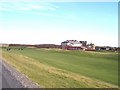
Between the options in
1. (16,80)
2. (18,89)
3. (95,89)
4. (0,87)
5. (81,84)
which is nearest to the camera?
(18,89)

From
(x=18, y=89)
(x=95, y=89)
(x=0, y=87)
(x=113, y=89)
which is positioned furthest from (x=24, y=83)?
(x=113, y=89)

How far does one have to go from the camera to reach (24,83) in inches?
440

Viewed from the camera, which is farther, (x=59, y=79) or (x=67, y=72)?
(x=67, y=72)

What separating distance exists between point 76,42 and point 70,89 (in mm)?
181101

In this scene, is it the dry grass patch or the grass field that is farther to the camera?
the grass field

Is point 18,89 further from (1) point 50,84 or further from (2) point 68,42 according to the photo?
(2) point 68,42

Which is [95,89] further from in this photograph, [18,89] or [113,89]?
[18,89]

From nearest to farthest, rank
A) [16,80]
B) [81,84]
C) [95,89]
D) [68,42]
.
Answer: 1. [16,80]
2. [95,89]
3. [81,84]
4. [68,42]

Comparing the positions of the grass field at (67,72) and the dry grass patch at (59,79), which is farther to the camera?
the grass field at (67,72)

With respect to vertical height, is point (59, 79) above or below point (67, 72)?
above

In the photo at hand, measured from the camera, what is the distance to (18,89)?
36.3 ft

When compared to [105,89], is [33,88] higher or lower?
higher

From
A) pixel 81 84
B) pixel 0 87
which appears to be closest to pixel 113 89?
pixel 81 84

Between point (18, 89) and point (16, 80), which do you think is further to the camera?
point (16, 80)
